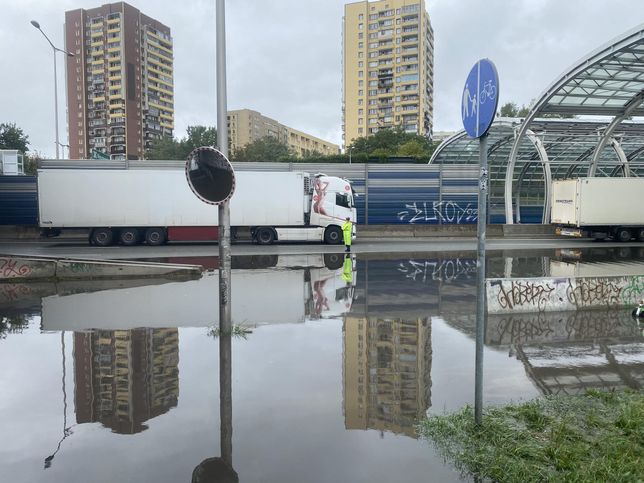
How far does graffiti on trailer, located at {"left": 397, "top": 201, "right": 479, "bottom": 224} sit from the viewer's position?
32.9m

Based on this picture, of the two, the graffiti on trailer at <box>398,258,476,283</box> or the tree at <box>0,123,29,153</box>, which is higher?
the tree at <box>0,123,29,153</box>

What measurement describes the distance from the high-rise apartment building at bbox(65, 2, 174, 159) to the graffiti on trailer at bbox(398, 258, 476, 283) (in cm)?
10202

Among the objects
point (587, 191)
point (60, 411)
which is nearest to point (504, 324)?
point (60, 411)

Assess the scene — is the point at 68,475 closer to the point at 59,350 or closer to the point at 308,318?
the point at 59,350

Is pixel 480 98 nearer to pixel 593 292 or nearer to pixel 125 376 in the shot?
pixel 125 376

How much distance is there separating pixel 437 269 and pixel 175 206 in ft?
44.1

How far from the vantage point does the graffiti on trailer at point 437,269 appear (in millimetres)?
14492

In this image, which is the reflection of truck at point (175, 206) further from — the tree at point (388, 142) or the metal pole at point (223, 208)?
the tree at point (388, 142)

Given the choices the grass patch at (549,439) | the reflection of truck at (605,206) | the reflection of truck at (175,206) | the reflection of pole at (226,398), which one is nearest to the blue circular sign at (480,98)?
the grass patch at (549,439)

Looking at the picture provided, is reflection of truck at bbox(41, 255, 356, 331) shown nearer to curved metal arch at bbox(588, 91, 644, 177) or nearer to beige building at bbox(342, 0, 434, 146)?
curved metal arch at bbox(588, 91, 644, 177)

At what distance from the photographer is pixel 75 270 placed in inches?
539

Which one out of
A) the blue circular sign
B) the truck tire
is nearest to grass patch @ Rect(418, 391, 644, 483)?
the blue circular sign

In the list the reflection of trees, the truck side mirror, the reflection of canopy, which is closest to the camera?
the truck side mirror

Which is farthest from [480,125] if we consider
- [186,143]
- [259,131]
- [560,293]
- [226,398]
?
[259,131]
